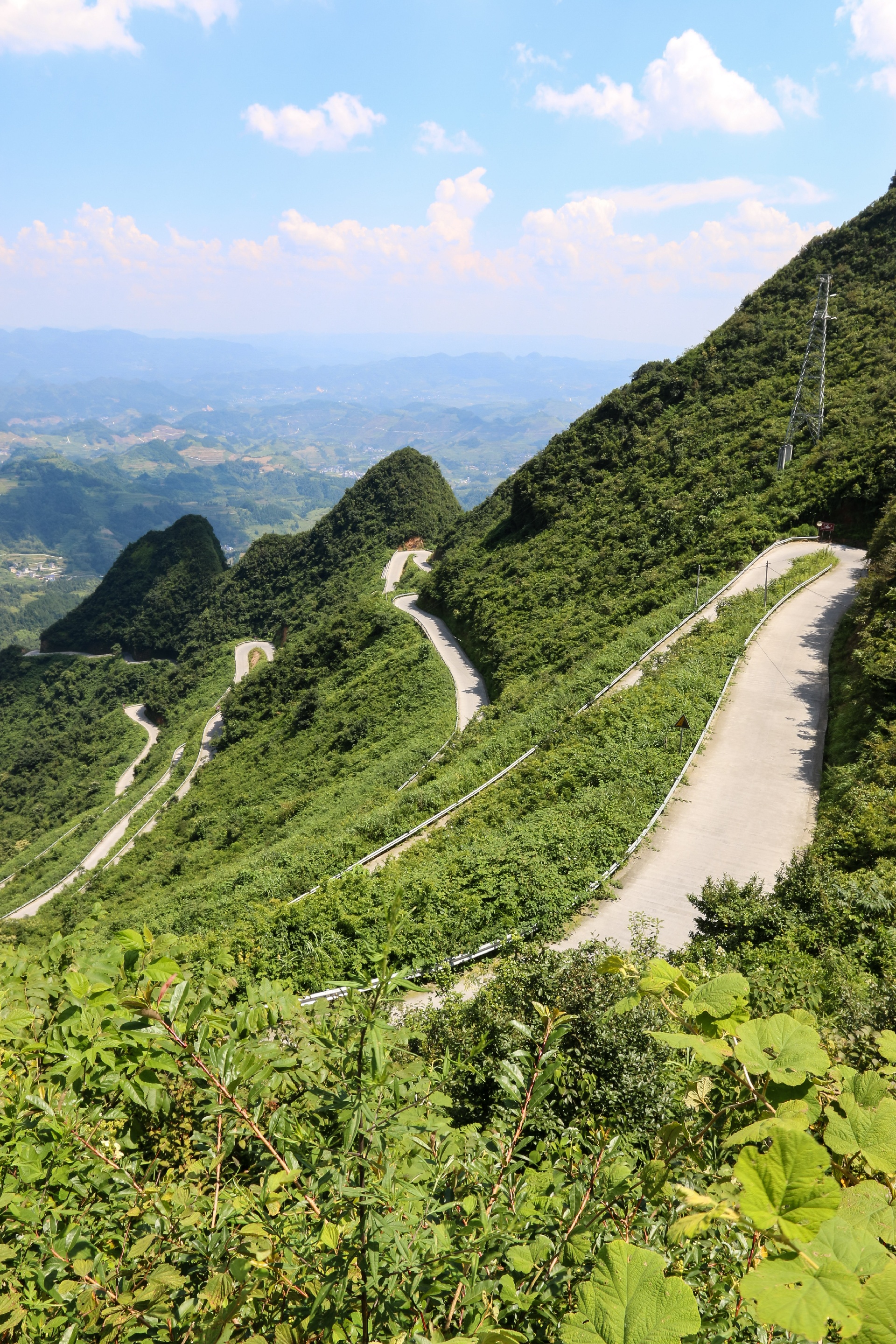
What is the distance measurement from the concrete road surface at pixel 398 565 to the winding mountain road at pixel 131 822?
17.0m

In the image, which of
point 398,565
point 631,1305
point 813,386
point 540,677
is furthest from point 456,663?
point 631,1305

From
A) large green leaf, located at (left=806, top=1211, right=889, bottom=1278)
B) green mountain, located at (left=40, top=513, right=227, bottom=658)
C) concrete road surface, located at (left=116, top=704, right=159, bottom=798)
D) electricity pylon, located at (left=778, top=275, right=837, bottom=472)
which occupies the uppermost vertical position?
electricity pylon, located at (left=778, top=275, right=837, bottom=472)

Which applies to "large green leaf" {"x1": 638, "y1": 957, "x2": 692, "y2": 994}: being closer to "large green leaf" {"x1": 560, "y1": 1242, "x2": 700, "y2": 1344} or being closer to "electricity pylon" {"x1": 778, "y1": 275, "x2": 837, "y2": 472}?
"large green leaf" {"x1": 560, "y1": 1242, "x2": 700, "y2": 1344}

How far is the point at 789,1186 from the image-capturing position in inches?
55.4

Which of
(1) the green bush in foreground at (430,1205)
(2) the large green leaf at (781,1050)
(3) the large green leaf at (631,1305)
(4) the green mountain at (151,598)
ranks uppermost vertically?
(2) the large green leaf at (781,1050)

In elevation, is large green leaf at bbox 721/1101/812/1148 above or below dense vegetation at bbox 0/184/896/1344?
above

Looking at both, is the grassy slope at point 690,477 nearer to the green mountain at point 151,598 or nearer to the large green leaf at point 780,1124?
the large green leaf at point 780,1124

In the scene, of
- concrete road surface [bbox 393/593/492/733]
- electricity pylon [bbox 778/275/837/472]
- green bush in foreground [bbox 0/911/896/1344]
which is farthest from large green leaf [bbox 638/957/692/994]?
electricity pylon [bbox 778/275/837/472]

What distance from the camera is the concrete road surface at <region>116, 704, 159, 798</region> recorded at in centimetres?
6088

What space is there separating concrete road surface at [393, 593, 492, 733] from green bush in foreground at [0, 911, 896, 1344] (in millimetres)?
23337

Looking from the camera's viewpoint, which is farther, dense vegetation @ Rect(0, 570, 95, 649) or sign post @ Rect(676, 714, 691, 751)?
dense vegetation @ Rect(0, 570, 95, 649)

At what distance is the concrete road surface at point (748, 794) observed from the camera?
11391 millimetres

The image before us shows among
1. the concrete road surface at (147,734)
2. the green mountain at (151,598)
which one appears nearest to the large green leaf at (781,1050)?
the concrete road surface at (147,734)

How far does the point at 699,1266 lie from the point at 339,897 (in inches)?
376
